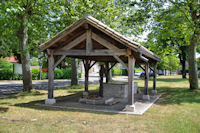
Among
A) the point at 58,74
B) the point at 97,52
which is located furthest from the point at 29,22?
the point at 58,74

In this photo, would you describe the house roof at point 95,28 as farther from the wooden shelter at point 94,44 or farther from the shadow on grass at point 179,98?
the shadow on grass at point 179,98

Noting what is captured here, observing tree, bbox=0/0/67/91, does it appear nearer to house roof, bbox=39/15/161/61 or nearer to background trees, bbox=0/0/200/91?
background trees, bbox=0/0/200/91

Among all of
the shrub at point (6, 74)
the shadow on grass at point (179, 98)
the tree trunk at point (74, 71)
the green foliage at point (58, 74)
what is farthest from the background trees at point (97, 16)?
the green foliage at point (58, 74)

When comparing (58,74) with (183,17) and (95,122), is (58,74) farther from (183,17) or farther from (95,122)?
(95,122)

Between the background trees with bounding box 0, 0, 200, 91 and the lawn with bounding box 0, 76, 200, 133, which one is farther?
the background trees with bounding box 0, 0, 200, 91

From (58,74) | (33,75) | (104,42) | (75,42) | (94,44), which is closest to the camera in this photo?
(104,42)

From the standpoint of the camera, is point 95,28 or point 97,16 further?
point 97,16

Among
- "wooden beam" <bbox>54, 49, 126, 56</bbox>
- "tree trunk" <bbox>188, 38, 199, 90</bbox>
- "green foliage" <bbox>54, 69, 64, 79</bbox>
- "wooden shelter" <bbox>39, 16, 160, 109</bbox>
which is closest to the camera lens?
"wooden shelter" <bbox>39, 16, 160, 109</bbox>

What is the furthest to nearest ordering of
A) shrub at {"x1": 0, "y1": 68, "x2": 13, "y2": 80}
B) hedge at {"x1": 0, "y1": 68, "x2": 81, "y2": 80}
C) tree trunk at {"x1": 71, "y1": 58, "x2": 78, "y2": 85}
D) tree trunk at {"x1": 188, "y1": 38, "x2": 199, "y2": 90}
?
hedge at {"x1": 0, "y1": 68, "x2": 81, "y2": 80}
shrub at {"x1": 0, "y1": 68, "x2": 13, "y2": 80}
tree trunk at {"x1": 71, "y1": 58, "x2": 78, "y2": 85}
tree trunk at {"x1": 188, "y1": 38, "x2": 199, "y2": 90}

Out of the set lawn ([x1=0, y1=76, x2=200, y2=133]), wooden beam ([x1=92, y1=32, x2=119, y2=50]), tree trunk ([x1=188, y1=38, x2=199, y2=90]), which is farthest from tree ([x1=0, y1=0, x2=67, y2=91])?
tree trunk ([x1=188, y1=38, x2=199, y2=90])

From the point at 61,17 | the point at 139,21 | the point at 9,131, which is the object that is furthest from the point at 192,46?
the point at 9,131

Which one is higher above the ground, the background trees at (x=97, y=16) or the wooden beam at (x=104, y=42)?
the background trees at (x=97, y=16)

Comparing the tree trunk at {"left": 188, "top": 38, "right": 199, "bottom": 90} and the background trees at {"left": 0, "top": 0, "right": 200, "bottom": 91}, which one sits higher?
the background trees at {"left": 0, "top": 0, "right": 200, "bottom": 91}

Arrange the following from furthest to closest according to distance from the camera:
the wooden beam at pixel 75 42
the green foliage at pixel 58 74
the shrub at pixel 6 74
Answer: the green foliage at pixel 58 74
the shrub at pixel 6 74
the wooden beam at pixel 75 42
